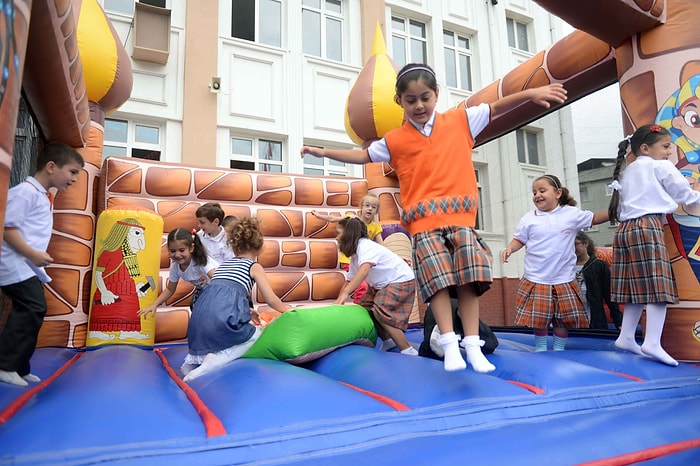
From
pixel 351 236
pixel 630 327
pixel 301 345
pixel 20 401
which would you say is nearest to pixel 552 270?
pixel 630 327

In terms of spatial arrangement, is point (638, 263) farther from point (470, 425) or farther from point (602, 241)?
point (602, 241)

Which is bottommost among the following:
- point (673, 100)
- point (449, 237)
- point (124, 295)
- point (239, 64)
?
point (124, 295)

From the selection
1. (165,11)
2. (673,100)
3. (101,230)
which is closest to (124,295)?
(101,230)

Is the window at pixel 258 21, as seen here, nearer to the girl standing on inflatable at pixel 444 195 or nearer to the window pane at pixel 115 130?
the window pane at pixel 115 130

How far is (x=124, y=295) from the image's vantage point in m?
2.92

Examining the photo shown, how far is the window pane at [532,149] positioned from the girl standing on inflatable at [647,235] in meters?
1.95

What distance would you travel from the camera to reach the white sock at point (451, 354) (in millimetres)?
1525

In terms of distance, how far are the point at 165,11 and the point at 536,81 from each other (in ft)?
16.1

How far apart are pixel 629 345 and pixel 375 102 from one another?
272 centimetres

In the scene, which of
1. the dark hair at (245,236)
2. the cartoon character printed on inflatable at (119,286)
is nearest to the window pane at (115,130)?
the cartoon character printed on inflatable at (119,286)

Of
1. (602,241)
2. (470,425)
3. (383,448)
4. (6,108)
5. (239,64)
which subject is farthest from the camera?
(239,64)

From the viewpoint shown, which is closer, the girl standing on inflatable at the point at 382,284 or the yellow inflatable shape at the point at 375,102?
the girl standing on inflatable at the point at 382,284

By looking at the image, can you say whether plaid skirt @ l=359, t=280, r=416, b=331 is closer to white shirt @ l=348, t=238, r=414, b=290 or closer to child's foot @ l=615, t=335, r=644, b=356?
white shirt @ l=348, t=238, r=414, b=290

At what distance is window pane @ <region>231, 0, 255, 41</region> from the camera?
6.94 m
